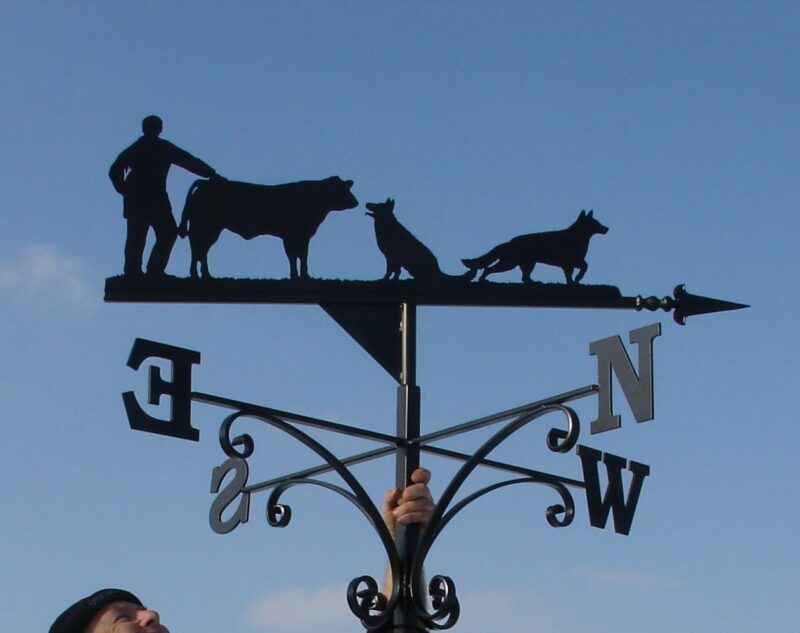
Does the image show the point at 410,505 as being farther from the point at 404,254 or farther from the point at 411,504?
the point at 404,254

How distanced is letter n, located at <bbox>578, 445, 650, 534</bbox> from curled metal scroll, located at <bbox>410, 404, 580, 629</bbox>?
9cm

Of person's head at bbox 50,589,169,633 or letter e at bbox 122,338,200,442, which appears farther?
letter e at bbox 122,338,200,442

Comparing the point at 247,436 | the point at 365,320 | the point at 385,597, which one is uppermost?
the point at 365,320

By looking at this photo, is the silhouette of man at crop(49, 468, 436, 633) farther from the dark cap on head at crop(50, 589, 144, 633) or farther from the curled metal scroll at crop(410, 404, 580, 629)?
the curled metal scroll at crop(410, 404, 580, 629)

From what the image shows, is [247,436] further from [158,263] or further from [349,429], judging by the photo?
[158,263]

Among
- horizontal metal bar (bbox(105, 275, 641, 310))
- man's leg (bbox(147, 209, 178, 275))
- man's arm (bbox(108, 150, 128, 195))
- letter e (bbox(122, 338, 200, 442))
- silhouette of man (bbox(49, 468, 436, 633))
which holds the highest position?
man's arm (bbox(108, 150, 128, 195))

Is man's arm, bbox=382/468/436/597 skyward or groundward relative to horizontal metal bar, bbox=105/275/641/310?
groundward

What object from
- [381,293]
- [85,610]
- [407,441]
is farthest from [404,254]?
[85,610]

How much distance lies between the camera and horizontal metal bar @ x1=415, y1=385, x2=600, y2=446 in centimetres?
347

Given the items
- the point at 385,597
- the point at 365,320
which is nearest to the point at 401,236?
the point at 365,320

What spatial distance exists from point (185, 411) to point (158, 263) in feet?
1.39

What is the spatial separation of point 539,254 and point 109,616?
67.8 inches

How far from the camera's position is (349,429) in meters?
3.57

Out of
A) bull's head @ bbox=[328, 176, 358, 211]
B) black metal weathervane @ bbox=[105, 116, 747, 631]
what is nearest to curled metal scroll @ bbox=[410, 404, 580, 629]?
black metal weathervane @ bbox=[105, 116, 747, 631]
